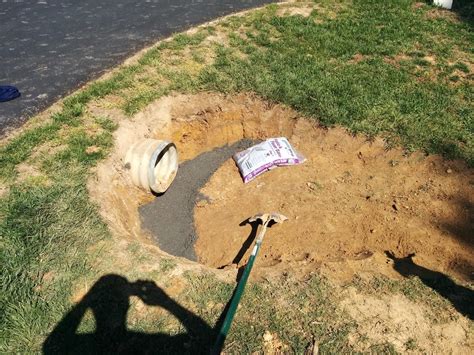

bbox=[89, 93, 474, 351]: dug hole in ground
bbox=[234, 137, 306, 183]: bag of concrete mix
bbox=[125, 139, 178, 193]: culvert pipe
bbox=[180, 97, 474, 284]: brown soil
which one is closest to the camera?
bbox=[89, 93, 474, 351]: dug hole in ground

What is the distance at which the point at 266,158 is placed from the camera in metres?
7.11

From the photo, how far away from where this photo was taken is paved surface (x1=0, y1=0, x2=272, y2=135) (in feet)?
26.0

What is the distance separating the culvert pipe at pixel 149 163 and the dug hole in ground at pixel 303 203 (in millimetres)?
180

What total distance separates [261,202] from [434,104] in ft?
12.4

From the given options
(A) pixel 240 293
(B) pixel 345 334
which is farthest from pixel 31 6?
(B) pixel 345 334

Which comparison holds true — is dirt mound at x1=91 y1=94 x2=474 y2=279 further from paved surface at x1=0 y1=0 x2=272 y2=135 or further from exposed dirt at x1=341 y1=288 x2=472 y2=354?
paved surface at x1=0 y1=0 x2=272 y2=135

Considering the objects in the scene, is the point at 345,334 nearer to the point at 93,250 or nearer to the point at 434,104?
the point at 93,250

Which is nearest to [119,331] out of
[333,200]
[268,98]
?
[333,200]

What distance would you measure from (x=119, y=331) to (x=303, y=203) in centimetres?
343

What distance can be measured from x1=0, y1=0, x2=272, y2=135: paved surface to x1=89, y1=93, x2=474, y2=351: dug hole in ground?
5.36ft

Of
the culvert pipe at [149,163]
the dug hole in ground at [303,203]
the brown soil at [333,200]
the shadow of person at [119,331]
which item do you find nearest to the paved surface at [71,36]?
the dug hole in ground at [303,203]

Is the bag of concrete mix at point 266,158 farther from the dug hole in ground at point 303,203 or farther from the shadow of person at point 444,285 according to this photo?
the shadow of person at point 444,285

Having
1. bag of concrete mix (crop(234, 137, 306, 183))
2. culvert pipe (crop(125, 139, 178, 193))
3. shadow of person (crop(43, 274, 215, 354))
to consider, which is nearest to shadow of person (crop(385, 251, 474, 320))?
shadow of person (crop(43, 274, 215, 354))

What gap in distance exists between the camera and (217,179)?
7344mm
